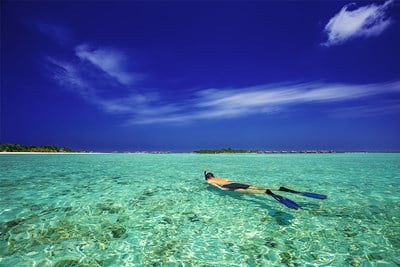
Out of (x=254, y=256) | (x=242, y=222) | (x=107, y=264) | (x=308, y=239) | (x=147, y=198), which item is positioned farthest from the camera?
(x=147, y=198)

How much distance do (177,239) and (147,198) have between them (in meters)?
5.19

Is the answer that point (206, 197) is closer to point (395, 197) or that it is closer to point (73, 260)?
point (73, 260)

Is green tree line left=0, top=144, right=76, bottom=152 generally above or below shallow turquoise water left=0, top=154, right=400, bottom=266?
above

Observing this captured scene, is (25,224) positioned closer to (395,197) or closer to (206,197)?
(206,197)

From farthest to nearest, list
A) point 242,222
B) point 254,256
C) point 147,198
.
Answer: point 147,198, point 242,222, point 254,256

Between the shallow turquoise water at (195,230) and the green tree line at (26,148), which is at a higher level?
the green tree line at (26,148)

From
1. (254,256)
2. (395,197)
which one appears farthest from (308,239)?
(395,197)

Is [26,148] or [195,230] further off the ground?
[26,148]

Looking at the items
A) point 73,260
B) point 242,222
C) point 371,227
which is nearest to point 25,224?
point 73,260

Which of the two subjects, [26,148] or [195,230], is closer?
[195,230]

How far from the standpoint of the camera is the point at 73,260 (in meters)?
5.32

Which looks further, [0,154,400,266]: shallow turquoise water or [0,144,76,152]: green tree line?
[0,144,76,152]: green tree line

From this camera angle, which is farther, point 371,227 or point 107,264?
point 371,227

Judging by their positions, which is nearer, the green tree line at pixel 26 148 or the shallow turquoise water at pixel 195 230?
the shallow turquoise water at pixel 195 230
